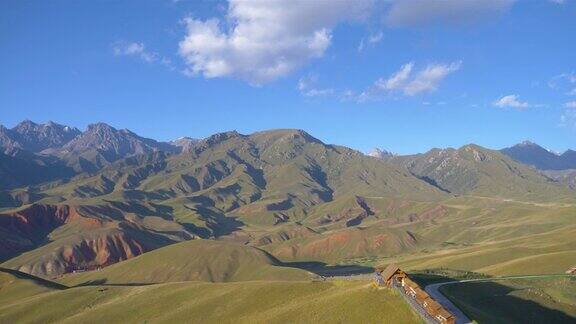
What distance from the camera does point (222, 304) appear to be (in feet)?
279

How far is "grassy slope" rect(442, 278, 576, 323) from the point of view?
70.0 metres

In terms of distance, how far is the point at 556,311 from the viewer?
7406 centimetres

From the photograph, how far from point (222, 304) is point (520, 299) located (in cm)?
4054

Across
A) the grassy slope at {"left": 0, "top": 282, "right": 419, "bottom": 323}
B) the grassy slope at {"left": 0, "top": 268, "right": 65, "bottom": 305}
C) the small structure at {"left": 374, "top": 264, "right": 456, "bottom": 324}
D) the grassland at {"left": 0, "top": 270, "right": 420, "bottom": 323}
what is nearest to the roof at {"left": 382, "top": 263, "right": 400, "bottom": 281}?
the small structure at {"left": 374, "top": 264, "right": 456, "bottom": 324}

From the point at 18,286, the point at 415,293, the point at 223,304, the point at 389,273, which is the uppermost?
the point at 18,286

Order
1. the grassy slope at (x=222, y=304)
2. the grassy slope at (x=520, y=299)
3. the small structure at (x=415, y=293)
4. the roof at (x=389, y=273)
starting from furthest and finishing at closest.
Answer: the grassy slope at (x=520, y=299) → the roof at (x=389, y=273) → the grassy slope at (x=222, y=304) → the small structure at (x=415, y=293)

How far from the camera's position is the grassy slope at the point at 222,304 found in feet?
196

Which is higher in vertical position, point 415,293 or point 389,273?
point 389,273

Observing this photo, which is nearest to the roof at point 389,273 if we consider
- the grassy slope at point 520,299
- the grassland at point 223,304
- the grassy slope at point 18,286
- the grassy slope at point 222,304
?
the grassy slope at point 222,304

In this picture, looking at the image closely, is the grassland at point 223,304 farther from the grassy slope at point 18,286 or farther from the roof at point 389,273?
the grassy slope at point 18,286

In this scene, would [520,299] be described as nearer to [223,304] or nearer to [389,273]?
[389,273]

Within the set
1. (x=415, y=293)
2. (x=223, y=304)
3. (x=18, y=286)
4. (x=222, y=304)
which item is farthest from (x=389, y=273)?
(x=18, y=286)

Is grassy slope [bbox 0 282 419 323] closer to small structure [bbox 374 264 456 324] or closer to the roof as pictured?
small structure [bbox 374 264 456 324]

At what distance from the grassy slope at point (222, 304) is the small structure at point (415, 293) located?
4.75ft
